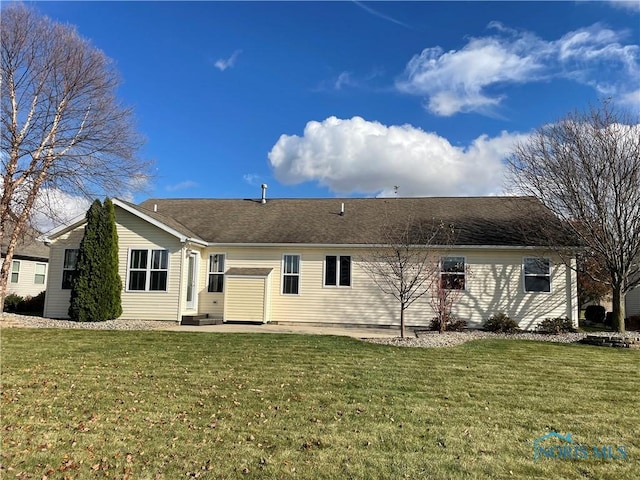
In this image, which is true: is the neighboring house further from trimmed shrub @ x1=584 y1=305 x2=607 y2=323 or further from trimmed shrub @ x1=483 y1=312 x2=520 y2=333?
trimmed shrub @ x1=584 y1=305 x2=607 y2=323

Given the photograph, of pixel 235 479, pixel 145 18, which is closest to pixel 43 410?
pixel 235 479

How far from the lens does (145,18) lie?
1298 centimetres

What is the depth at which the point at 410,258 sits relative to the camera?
629 inches

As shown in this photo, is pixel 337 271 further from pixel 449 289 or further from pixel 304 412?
pixel 304 412

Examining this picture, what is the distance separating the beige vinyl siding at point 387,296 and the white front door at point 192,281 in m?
0.40

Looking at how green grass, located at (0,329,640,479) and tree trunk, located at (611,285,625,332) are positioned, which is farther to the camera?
tree trunk, located at (611,285,625,332)

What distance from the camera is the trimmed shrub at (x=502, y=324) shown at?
15.0 meters

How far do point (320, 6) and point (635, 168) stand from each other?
36.8 ft

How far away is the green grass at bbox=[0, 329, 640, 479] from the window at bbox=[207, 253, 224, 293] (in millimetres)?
7403

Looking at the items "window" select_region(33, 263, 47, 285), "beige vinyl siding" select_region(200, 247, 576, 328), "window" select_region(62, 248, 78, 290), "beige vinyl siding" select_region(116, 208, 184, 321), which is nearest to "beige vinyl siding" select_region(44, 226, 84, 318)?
"window" select_region(62, 248, 78, 290)

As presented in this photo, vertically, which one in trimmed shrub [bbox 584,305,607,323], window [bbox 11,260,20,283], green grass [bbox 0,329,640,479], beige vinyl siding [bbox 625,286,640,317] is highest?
window [bbox 11,260,20,283]

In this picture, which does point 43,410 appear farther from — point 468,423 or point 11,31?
point 11,31

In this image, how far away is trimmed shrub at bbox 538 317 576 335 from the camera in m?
14.5

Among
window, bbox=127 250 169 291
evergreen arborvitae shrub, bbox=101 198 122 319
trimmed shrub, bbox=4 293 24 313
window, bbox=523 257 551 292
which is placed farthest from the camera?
trimmed shrub, bbox=4 293 24 313
